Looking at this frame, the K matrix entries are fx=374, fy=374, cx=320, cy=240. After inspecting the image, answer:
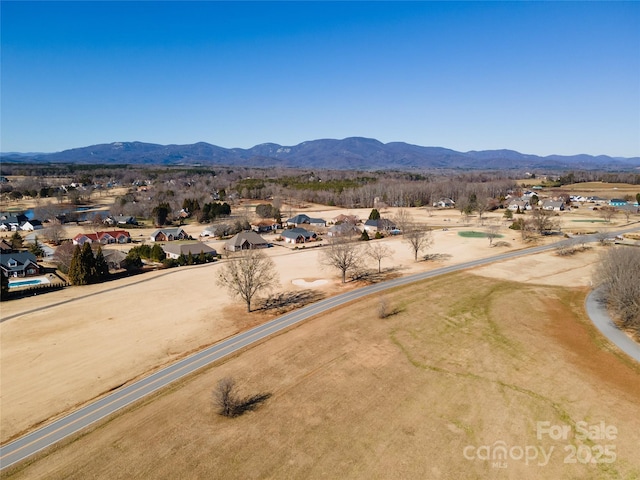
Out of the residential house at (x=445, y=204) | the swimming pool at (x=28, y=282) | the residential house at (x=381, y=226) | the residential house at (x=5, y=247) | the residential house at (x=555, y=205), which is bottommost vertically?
the swimming pool at (x=28, y=282)

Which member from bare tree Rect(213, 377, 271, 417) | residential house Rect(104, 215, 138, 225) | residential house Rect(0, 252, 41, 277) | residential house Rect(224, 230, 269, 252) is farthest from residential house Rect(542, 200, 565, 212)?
residential house Rect(0, 252, 41, 277)

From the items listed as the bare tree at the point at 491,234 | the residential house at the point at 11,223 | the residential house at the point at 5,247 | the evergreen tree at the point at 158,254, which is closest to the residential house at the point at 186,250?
the evergreen tree at the point at 158,254

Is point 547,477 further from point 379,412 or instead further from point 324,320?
point 324,320

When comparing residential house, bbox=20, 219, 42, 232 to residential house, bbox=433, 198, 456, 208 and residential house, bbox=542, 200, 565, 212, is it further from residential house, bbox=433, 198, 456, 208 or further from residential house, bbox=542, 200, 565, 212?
residential house, bbox=542, 200, 565, 212

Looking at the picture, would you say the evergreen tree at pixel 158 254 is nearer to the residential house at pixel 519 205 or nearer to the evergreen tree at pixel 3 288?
the evergreen tree at pixel 3 288

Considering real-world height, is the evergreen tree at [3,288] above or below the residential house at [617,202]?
below

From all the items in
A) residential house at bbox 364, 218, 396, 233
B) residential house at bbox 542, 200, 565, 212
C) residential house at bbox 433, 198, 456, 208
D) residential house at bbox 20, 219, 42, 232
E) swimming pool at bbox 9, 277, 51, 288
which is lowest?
swimming pool at bbox 9, 277, 51, 288
